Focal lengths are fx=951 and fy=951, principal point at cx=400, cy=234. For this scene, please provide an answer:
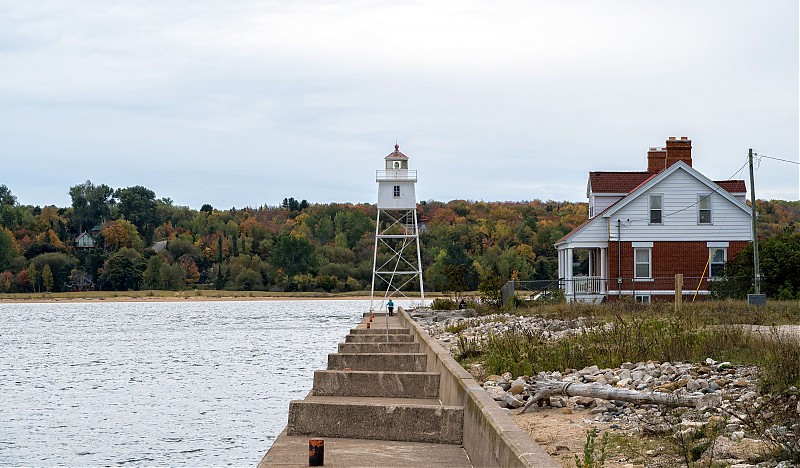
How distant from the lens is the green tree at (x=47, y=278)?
434 ft

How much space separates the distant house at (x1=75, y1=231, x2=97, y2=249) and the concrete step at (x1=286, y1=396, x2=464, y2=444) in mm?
143309

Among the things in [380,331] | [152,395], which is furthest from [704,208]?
[152,395]

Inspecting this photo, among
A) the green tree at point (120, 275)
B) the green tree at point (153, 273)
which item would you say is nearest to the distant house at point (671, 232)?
the green tree at point (153, 273)

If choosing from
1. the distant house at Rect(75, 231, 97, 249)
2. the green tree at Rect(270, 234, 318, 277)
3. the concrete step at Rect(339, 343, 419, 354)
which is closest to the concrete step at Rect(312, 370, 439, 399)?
the concrete step at Rect(339, 343, 419, 354)

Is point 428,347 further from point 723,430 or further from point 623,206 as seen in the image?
point 623,206

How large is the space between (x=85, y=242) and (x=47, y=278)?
1769cm

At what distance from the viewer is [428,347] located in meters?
19.5

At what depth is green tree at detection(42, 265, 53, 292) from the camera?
132250 mm

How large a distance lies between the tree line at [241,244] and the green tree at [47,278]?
0.20 metres

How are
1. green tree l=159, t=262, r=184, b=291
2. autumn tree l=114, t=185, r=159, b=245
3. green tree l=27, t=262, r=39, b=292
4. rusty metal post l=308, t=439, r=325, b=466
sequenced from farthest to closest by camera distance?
autumn tree l=114, t=185, r=159, b=245 → green tree l=27, t=262, r=39, b=292 → green tree l=159, t=262, r=184, b=291 → rusty metal post l=308, t=439, r=325, b=466

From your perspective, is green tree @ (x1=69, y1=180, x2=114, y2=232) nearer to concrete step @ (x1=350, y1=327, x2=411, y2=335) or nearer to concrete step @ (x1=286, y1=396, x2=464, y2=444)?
concrete step @ (x1=350, y1=327, x2=411, y2=335)

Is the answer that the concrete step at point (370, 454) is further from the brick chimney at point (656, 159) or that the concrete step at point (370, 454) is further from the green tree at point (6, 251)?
the green tree at point (6, 251)

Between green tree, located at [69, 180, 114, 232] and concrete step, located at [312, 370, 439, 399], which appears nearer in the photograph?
concrete step, located at [312, 370, 439, 399]

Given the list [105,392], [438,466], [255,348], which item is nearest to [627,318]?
[438,466]
